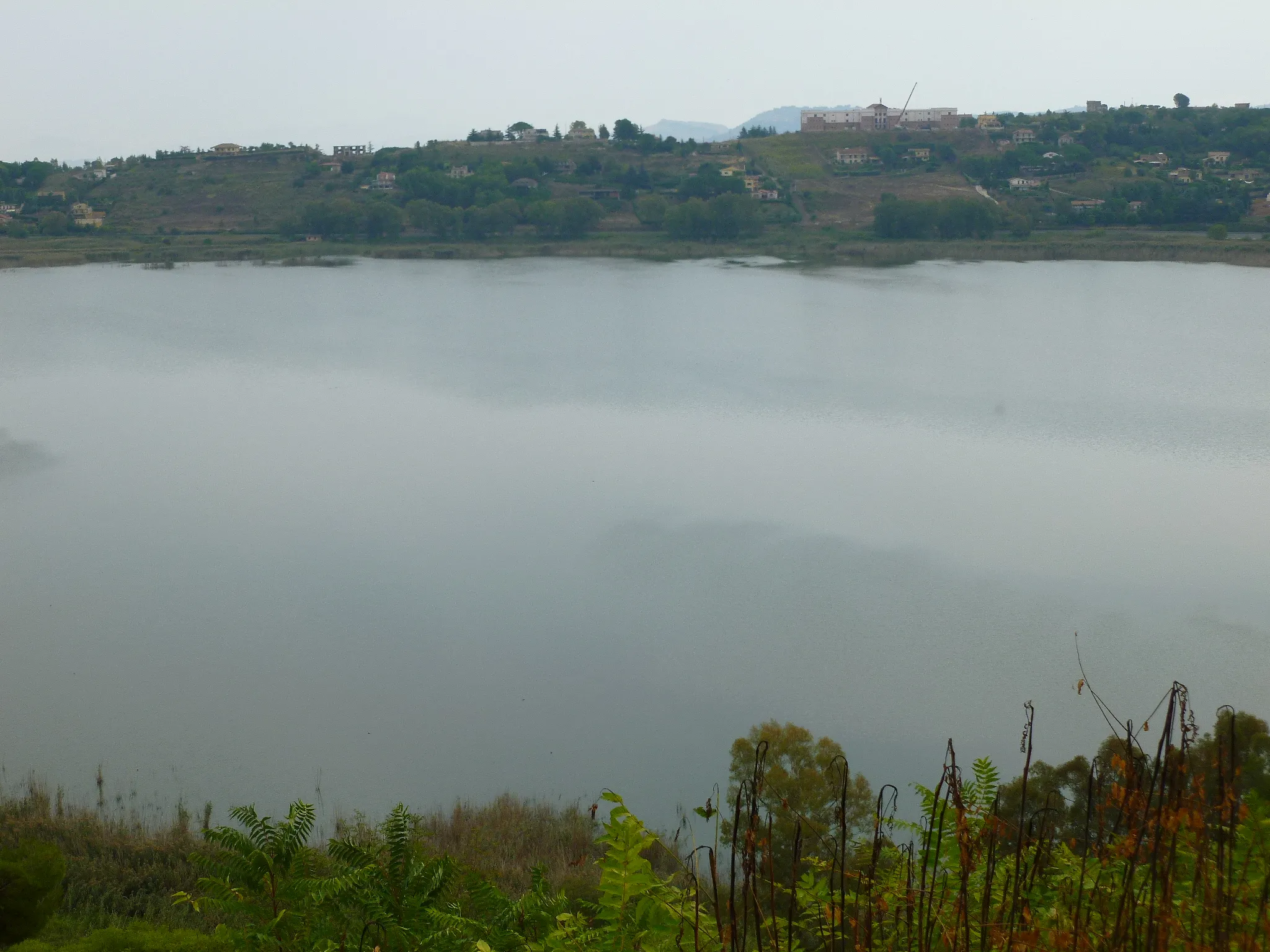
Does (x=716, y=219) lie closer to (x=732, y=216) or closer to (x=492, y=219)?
(x=732, y=216)

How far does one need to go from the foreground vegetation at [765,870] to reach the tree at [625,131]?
38.7 metres

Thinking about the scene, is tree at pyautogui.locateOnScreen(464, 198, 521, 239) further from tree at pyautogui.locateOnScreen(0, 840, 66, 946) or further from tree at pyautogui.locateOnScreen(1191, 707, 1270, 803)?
tree at pyautogui.locateOnScreen(1191, 707, 1270, 803)

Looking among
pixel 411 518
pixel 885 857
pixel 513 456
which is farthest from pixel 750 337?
pixel 885 857

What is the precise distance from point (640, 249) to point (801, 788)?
25.9 metres

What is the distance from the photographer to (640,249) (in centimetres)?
2897

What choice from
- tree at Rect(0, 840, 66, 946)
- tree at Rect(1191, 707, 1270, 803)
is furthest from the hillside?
tree at Rect(0, 840, 66, 946)

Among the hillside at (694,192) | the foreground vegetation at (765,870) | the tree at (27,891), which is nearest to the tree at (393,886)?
the foreground vegetation at (765,870)

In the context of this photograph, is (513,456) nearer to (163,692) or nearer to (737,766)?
(163,692)

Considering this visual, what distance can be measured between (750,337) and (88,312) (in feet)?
37.0

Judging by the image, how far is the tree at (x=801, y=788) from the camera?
3.70m

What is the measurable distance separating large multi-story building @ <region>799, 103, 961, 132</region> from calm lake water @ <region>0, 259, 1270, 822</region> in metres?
29.6

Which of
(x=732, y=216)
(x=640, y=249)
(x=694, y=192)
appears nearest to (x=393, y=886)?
(x=640, y=249)

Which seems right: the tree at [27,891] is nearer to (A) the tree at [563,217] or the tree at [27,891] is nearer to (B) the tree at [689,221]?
(B) the tree at [689,221]

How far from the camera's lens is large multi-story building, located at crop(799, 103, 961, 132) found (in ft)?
146
